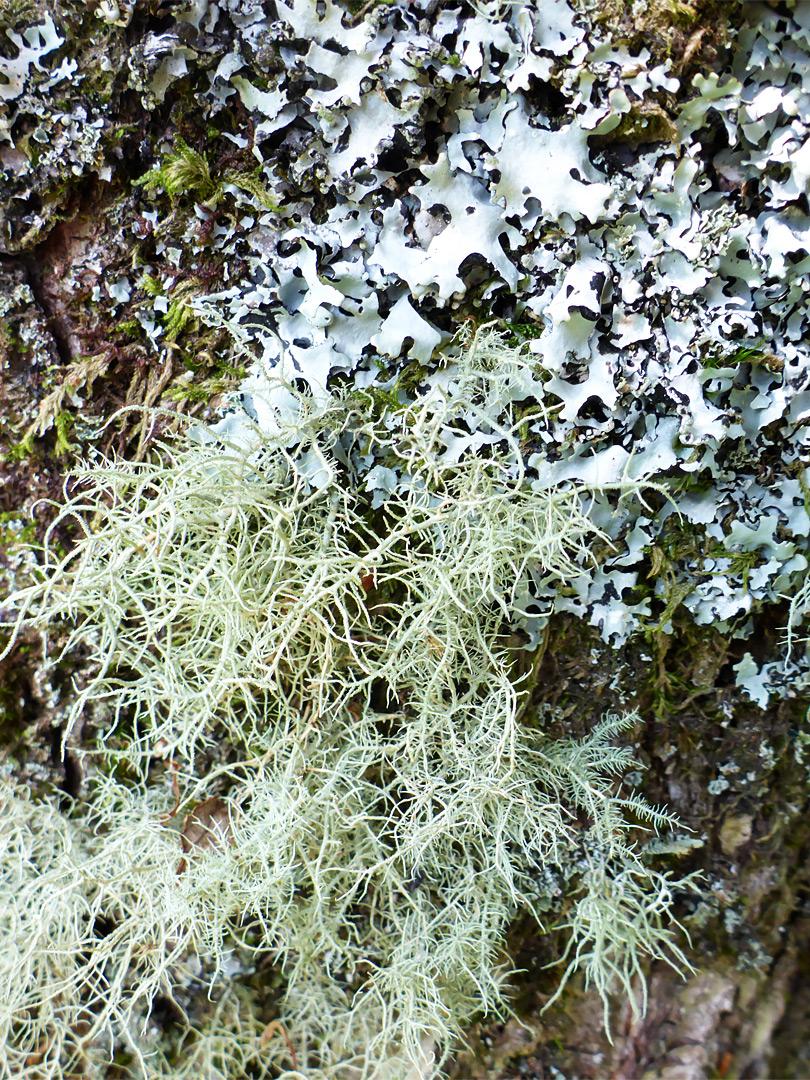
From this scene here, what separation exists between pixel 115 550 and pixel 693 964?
41.4 inches

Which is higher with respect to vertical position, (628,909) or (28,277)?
(28,277)

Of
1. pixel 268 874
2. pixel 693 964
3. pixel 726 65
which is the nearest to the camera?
pixel 726 65

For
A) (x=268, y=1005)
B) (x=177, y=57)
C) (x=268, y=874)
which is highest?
(x=177, y=57)

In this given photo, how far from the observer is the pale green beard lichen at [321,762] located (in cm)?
81

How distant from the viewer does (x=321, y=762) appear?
3.00 feet

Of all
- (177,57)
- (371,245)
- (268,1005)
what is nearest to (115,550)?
(371,245)

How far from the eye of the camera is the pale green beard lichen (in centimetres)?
81

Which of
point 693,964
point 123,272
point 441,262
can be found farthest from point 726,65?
point 693,964

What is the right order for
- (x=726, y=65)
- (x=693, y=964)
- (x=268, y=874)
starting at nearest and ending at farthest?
(x=726, y=65), (x=268, y=874), (x=693, y=964)

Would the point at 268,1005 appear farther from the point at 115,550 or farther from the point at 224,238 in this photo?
the point at 224,238

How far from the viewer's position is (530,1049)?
1.08 metres

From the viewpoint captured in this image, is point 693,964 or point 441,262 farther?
point 693,964

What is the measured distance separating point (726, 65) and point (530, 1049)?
139cm

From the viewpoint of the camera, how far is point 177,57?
814mm
